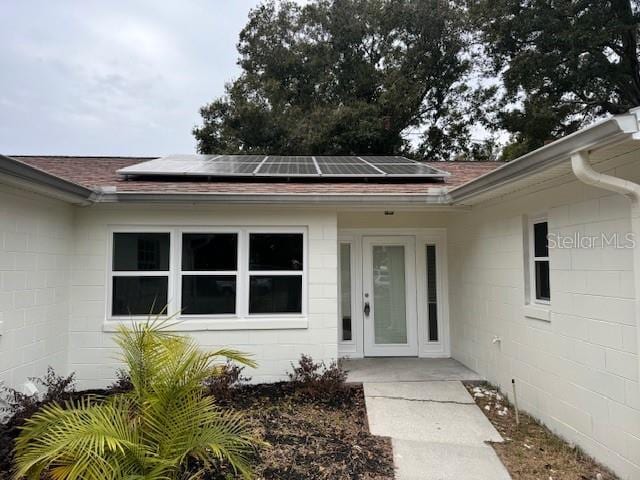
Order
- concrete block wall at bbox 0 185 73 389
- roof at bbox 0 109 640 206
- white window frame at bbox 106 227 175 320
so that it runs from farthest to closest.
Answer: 1. white window frame at bbox 106 227 175 320
2. concrete block wall at bbox 0 185 73 389
3. roof at bbox 0 109 640 206

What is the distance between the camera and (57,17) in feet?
32.8

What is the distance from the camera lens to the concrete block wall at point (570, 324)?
3.38 meters

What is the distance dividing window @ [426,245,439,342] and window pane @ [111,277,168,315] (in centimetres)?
460

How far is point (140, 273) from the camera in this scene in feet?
19.3

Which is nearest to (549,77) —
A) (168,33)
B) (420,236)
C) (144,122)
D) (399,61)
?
(399,61)

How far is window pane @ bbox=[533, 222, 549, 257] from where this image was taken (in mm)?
4711

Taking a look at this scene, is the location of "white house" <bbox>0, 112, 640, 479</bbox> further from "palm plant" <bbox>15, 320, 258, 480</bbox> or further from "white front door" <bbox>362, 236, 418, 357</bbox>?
"palm plant" <bbox>15, 320, 258, 480</bbox>

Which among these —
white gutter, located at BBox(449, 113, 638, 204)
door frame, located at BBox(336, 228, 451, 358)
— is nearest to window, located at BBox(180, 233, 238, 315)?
door frame, located at BBox(336, 228, 451, 358)

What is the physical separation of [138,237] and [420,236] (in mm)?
4823

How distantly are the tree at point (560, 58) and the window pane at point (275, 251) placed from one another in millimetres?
14908

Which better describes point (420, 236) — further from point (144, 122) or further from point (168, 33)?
point (144, 122)

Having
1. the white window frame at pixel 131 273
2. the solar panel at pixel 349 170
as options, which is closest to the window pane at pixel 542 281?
the solar panel at pixel 349 170

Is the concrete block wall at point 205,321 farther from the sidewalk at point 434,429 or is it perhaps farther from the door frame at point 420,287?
the door frame at point 420,287

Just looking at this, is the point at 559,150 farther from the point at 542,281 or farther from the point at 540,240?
the point at 542,281
